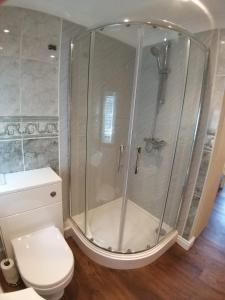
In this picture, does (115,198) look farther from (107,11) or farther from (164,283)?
(107,11)

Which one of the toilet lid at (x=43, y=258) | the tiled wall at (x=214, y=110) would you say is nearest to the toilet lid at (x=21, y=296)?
the toilet lid at (x=43, y=258)

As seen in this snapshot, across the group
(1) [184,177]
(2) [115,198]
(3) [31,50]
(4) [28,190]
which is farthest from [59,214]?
(3) [31,50]

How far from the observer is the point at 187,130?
1720mm

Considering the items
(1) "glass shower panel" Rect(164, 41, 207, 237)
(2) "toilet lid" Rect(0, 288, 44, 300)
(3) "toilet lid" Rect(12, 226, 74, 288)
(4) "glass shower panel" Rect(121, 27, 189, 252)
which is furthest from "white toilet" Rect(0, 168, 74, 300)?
(1) "glass shower panel" Rect(164, 41, 207, 237)

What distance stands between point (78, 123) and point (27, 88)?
534 mm

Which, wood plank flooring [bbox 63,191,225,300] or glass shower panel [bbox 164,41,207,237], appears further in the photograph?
glass shower panel [bbox 164,41,207,237]

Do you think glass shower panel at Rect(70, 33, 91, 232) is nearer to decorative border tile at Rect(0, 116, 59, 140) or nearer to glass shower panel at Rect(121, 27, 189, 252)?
decorative border tile at Rect(0, 116, 59, 140)

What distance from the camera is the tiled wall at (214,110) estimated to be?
145 centimetres

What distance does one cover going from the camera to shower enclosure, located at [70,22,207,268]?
146cm

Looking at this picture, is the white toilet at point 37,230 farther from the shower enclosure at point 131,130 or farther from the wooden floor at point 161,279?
the shower enclosure at point 131,130

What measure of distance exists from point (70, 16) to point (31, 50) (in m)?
0.43

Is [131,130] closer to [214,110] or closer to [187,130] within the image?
[187,130]

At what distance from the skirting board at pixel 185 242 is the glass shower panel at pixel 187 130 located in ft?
0.46

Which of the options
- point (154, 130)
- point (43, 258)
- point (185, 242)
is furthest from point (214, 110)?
point (43, 258)
